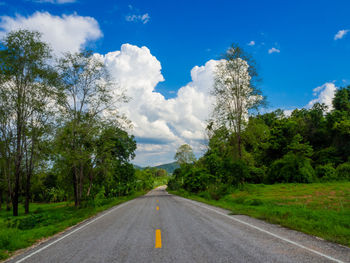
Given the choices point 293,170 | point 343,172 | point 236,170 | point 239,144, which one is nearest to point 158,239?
point 236,170

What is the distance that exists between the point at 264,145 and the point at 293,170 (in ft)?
27.5

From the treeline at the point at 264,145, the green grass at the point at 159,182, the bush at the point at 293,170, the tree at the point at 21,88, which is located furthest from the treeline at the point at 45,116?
the green grass at the point at 159,182

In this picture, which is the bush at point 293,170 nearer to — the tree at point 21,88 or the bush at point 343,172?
the bush at point 343,172

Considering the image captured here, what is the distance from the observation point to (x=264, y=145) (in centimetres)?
3625

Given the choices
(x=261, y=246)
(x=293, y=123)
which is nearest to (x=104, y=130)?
(x=261, y=246)

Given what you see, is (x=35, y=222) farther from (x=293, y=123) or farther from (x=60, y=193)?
(x=60, y=193)

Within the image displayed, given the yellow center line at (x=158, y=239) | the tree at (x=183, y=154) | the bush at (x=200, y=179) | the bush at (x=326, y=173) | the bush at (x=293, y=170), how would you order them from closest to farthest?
the yellow center line at (x=158, y=239) < the bush at (x=326, y=173) < the bush at (x=293, y=170) < the bush at (x=200, y=179) < the tree at (x=183, y=154)

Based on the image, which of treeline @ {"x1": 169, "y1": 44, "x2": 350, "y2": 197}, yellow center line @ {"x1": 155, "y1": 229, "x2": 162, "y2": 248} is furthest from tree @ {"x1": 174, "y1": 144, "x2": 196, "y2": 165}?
yellow center line @ {"x1": 155, "y1": 229, "x2": 162, "y2": 248}

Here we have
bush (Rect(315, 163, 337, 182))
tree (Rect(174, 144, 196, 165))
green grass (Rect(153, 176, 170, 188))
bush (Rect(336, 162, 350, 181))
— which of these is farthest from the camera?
green grass (Rect(153, 176, 170, 188))

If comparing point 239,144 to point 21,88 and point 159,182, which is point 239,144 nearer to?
point 21,88

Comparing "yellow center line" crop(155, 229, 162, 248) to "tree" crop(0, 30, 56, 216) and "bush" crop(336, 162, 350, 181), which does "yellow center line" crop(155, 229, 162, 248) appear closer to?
"tree" crop(0, 30, 56, 216)

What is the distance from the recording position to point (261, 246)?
5.15m

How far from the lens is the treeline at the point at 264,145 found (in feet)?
71.5

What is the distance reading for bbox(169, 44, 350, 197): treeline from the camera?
21.8 m
